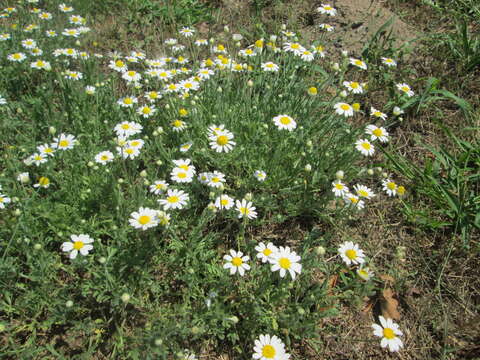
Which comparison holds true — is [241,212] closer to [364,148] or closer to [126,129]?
[364,148]

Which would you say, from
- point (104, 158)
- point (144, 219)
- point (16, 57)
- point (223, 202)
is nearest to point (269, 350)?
point (223, 202)

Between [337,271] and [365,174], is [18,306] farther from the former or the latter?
[365,174]

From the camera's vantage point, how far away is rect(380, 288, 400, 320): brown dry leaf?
8.92 ft

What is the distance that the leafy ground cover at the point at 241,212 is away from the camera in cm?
245

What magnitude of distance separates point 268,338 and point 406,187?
232cm

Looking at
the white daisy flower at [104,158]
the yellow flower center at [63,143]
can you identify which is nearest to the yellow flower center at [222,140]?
the white daisy flower at [104,158]

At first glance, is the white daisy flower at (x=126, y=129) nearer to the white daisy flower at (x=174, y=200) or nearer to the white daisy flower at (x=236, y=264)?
the white daisy flower at (x=174, y=200)

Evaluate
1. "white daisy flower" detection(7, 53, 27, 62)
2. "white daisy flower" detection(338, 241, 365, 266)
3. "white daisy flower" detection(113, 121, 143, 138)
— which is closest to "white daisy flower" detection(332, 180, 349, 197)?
"white daisy flower" detection(338, 241, 365, 266)

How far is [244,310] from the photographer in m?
2.51

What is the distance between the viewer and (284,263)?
234cm

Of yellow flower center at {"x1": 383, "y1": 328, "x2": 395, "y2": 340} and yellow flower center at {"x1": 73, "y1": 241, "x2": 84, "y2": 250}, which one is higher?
yellow flower center at {"x1": 73, "y1": 241, "x2": 84, "y2": 250}

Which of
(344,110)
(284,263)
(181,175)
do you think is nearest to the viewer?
(284,263)

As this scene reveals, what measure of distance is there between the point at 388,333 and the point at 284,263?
86 centimetres

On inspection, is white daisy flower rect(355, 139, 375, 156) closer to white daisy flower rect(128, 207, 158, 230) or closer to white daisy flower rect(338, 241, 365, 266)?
white daisy flower rect(338, 241, 365, 266)
